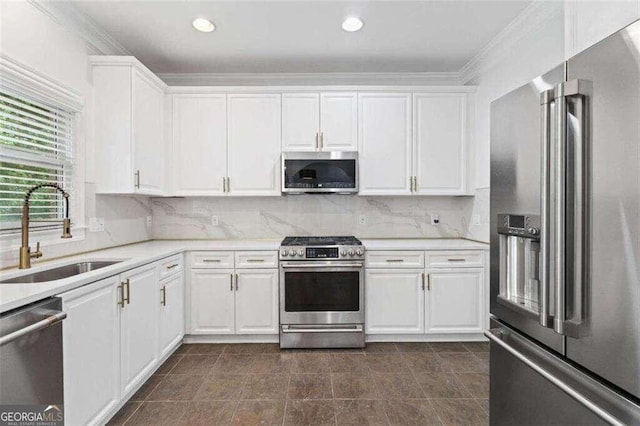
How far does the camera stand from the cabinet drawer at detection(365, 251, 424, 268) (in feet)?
10.1

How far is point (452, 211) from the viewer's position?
376 centimetres

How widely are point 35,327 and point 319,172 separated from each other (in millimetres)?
2410

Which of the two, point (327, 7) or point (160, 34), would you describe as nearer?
point (327, 7)

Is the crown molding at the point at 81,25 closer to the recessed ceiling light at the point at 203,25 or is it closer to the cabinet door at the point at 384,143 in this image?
the recessed ceiling light at the point at 203,25

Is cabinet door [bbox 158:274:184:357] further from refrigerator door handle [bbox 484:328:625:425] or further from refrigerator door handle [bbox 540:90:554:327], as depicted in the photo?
refrigerator door handle [bbox 540:90:554:327]

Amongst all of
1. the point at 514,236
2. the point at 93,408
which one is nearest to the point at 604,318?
the point at 514,236

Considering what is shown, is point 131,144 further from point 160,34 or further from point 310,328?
point 310,328

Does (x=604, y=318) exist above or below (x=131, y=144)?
below

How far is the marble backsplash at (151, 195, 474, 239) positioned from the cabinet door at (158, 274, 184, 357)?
895 millimetres

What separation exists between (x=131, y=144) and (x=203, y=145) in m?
0.76

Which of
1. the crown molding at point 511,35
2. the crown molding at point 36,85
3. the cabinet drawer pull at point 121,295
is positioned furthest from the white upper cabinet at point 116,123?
the crown molding at point 511,35

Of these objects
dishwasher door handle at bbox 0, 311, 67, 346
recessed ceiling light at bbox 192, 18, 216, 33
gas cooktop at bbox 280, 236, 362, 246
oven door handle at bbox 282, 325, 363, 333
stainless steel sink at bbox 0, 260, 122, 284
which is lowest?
oven door handle at bbox 282, 325, 363, 333

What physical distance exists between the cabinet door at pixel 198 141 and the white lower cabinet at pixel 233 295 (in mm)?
813

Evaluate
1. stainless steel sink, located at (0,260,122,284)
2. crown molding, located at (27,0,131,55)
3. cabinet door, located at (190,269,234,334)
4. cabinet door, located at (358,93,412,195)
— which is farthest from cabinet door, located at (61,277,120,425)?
cabinet door, located at (358,93,412,195)
